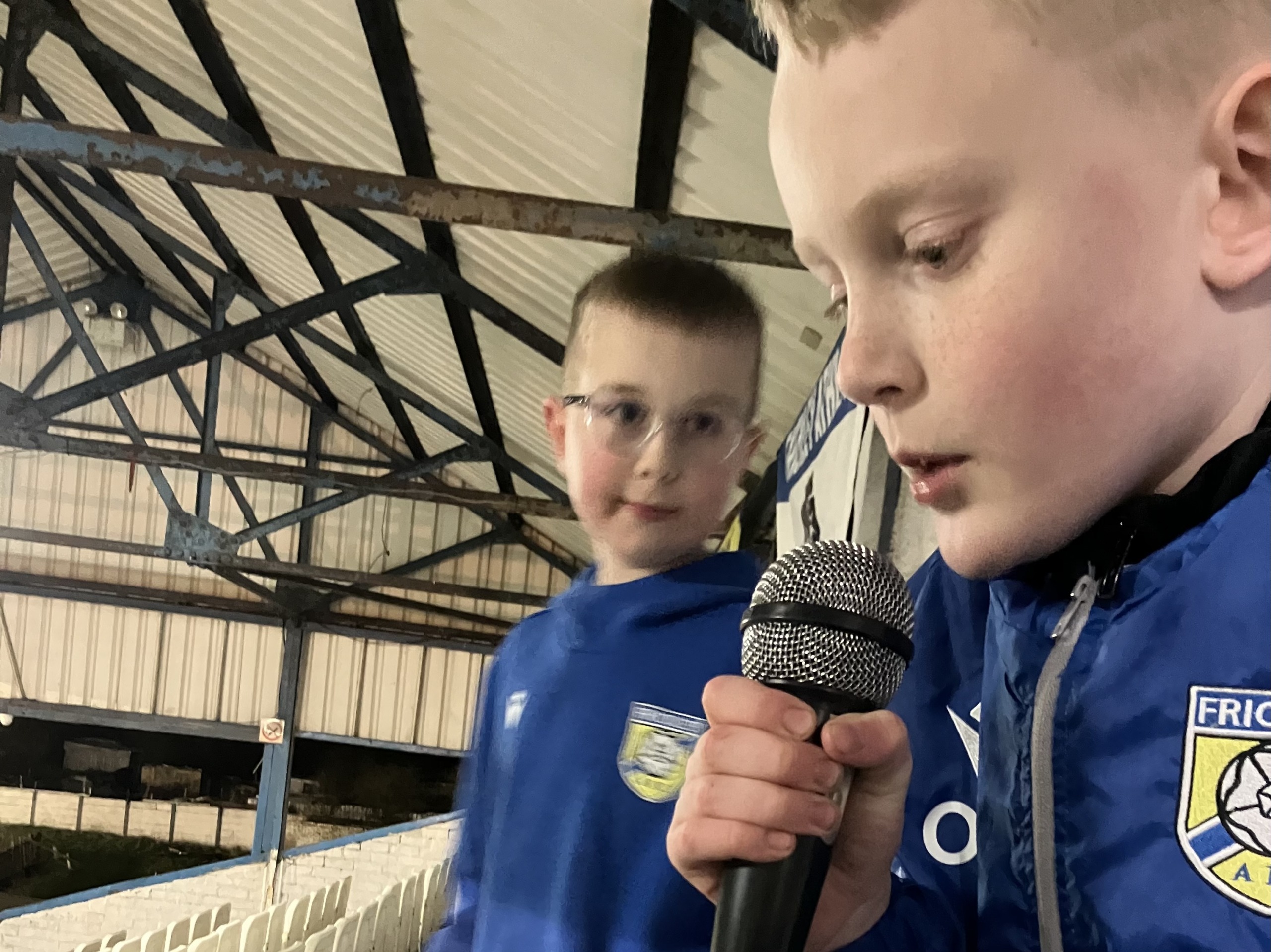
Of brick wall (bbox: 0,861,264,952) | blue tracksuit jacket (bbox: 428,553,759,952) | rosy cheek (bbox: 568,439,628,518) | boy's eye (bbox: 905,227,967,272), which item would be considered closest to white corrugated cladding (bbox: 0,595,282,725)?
brick wall (bbox: 0,861,264,952)

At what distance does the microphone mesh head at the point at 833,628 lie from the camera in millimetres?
526

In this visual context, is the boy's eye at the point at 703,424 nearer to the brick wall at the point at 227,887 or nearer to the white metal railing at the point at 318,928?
the white metal railing at the point at 318,928

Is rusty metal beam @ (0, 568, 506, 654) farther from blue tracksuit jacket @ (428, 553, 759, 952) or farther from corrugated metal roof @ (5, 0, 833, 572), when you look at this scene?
blue tracksuit jacket @ (428, 553, 759, 952)

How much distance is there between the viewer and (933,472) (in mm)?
503

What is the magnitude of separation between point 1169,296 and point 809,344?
8.25 feet

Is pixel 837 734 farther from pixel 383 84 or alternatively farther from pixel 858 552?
pixel 383 84

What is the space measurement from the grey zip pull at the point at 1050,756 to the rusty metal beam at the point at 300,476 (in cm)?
596

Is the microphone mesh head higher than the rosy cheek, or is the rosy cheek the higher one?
the rosy cheek

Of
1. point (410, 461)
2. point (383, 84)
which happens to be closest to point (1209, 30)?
point (383, 84)

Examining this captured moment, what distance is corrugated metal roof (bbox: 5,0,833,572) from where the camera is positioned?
2463 mm

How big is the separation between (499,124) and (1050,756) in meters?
3.12

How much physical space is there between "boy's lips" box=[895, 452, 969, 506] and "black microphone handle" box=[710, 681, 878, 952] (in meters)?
0.13

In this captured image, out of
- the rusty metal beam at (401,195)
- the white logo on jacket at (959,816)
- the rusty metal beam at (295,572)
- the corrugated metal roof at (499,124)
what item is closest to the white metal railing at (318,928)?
the rusty metal beam at (295,572)

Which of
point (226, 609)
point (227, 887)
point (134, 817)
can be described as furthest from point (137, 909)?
point (226, 609)
